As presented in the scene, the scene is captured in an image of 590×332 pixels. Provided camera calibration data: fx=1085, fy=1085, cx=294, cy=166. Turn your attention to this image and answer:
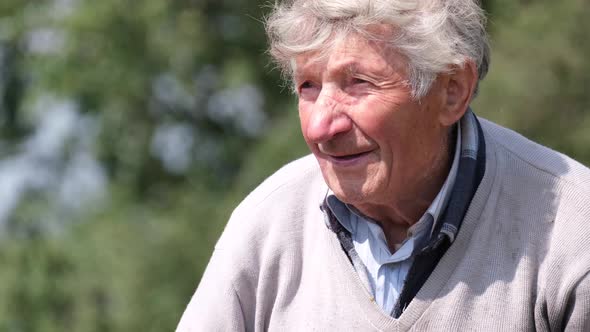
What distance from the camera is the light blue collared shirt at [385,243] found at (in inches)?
95.2

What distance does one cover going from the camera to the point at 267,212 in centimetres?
255

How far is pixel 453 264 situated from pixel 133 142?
8.24 metres

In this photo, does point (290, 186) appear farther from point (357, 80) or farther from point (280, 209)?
point (357, 80)

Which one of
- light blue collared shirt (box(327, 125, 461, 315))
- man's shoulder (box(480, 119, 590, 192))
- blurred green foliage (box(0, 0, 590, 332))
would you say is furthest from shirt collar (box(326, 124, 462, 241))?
blurred green foliage (box(0, 0, 590, 332))

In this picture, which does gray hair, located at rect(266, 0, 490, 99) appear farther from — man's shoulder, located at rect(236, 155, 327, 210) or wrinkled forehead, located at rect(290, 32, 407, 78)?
man's shoulder, located at rect(236, 155, 327, 210)

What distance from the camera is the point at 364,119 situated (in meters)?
2.30

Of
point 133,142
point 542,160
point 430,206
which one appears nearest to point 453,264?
point 430,206

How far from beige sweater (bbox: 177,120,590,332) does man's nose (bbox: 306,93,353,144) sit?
251mm

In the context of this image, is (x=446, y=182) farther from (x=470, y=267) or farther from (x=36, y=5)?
(x=36, y=5)

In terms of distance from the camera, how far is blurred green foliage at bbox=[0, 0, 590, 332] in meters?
8.30

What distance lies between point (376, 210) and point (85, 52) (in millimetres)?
8060

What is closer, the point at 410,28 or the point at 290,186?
Result: the point at 410,28

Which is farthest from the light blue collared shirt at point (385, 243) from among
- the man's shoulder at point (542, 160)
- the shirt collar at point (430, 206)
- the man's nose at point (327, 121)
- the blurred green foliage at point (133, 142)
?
the blurred green foliage at point (133, 142)

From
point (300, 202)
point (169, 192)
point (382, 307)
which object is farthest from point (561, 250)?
point (169, 192)
